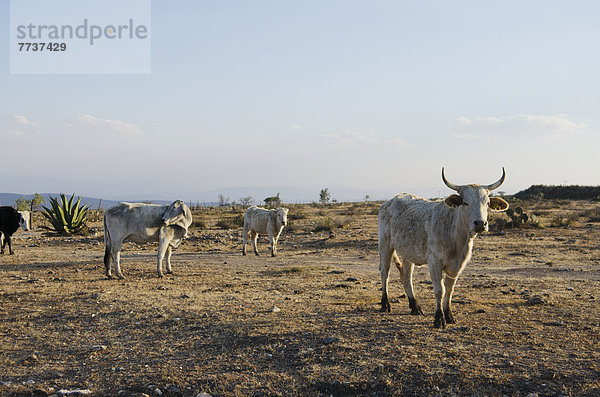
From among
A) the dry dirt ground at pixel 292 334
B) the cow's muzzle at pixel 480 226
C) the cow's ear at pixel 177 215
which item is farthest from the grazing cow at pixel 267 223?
the cow's muzzle at pixel 480 226

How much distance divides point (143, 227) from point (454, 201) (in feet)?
28.9

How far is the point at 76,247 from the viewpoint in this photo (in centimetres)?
1991

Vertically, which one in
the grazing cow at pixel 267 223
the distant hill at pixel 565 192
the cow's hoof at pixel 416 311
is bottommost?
the cow's hoof at pixel 416 311

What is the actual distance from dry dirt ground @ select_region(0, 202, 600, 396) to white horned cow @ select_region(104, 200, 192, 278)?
74cm

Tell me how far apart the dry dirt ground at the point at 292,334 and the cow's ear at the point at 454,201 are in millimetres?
1784

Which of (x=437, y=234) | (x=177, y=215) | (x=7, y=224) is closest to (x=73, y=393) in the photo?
(x=437, y=234)

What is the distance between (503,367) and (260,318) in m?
3.75

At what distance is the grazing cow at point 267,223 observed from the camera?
57.4 ft

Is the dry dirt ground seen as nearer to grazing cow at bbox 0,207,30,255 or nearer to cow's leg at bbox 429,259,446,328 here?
cow's leg at bbox 429,259,446,328

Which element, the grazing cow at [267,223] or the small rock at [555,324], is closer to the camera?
the small rock at [555,324]

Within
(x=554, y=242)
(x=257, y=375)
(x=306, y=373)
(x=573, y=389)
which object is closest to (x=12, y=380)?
(x=257, y=375)

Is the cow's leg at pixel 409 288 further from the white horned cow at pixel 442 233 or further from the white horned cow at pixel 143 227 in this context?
the white horned cow at pixel 143 227

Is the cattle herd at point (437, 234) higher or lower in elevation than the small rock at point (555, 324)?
higher

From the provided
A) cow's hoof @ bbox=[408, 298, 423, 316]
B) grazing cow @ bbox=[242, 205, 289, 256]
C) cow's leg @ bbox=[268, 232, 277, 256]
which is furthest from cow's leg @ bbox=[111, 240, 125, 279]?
cow's hoof @ bbox=[408, 298, 423, 316]
